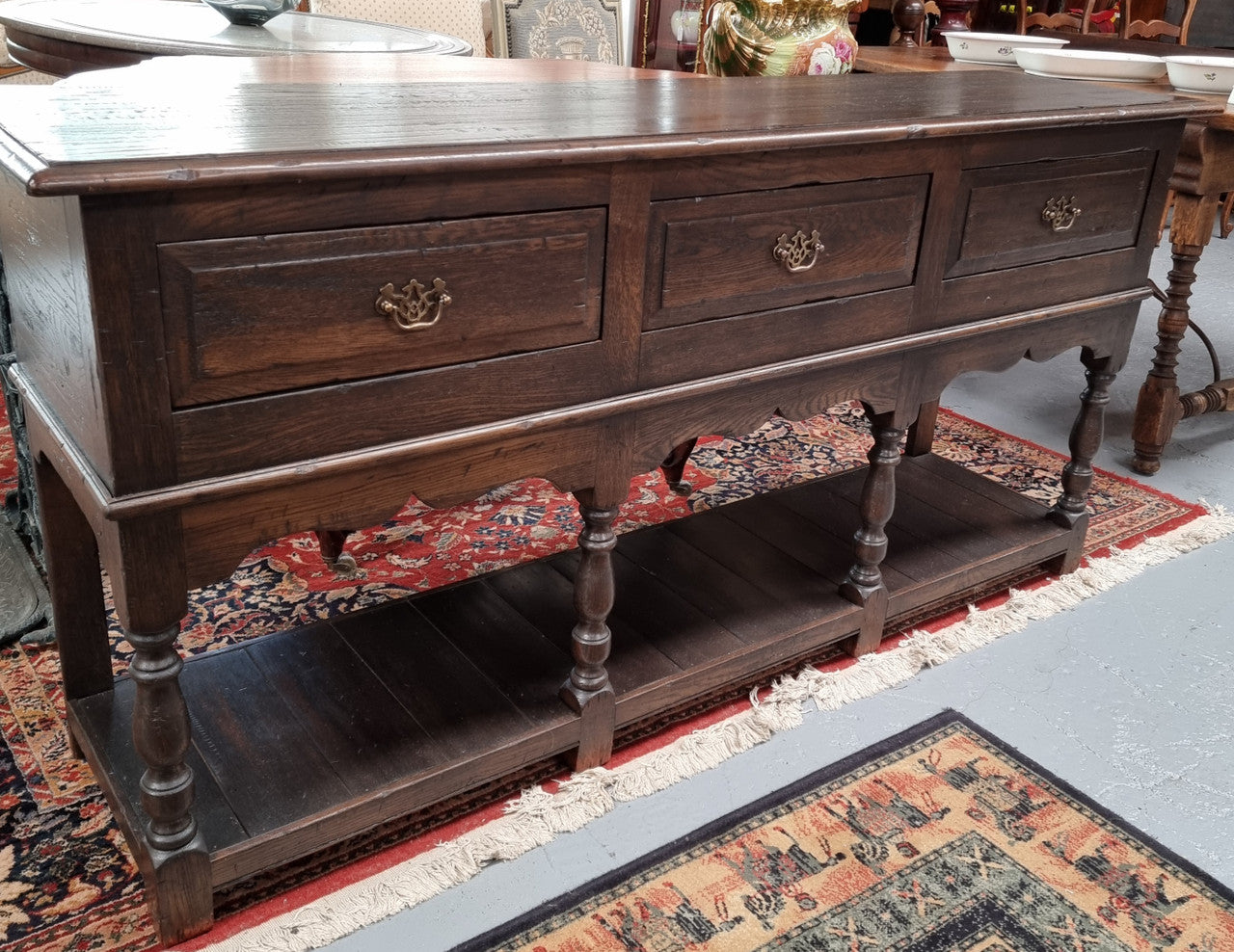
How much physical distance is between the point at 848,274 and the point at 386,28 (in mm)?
2107

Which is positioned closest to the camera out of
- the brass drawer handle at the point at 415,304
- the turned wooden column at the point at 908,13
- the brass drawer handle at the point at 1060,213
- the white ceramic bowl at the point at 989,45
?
the brass drawer handle at the point at 415,304

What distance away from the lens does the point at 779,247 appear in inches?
64.3

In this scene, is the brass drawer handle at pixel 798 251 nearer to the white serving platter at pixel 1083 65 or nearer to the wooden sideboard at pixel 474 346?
the wooden sideboard at pixel 474 346

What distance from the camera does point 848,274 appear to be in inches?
68.9

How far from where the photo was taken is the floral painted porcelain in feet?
6.91

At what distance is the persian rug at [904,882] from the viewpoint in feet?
4.97

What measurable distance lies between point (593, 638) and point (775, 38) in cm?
120

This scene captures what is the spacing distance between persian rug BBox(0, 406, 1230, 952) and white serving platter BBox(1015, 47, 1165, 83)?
98cm

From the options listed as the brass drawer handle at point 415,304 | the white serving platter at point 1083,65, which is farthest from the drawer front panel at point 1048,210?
the brass drawer handle at point 415,304

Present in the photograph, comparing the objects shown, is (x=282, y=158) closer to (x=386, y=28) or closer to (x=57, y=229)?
(x=57, y=229)

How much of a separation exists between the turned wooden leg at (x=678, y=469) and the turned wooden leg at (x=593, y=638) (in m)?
0.99

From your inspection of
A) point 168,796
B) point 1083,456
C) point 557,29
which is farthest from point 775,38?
point 557,29

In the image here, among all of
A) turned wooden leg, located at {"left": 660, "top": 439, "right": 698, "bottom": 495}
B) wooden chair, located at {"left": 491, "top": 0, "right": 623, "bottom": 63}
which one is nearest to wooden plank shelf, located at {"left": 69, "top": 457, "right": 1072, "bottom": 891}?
turned wooden leg, located at {"left": 660, "top": 439, "right": 698, "bottom": 495}

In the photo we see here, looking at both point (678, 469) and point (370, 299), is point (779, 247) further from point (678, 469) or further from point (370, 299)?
point (678, 469)
